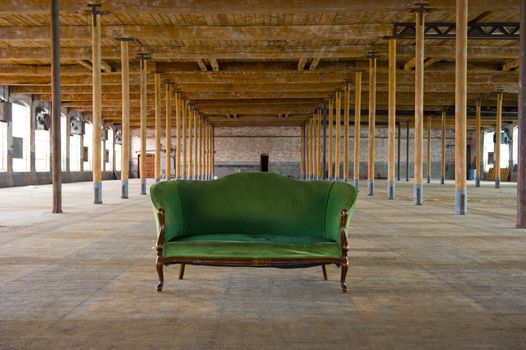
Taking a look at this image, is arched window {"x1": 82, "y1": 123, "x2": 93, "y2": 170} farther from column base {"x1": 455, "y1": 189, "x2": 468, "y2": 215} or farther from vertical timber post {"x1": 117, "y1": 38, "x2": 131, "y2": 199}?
column base {"x1": 455, "y1": 189, "x2": 468, "y2": 215}

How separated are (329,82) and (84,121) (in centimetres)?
2228

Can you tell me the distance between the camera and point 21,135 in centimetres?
2991

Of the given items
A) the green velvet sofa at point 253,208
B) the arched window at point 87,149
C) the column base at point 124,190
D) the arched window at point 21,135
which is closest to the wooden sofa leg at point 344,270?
the green velvet sofa at point 253,208

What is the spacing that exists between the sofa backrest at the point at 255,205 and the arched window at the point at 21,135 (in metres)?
26.8

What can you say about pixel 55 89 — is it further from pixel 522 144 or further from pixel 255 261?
pixel 522 144

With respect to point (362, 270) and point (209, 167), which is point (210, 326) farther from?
point (209, 167)

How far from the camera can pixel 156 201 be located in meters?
4.55

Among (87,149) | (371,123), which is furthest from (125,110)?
(87,149)

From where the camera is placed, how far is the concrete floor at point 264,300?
10.9 feet

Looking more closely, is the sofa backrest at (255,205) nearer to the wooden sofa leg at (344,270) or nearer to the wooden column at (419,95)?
the wooden sofa leg at (344,270)

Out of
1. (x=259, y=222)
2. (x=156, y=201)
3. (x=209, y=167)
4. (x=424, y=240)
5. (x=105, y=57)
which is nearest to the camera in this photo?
(x=156, y=201)

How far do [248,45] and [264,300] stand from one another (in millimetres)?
17605

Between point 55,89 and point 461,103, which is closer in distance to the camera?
point 55,89

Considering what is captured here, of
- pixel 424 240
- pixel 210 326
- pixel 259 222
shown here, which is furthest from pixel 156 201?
pixel 424 240
